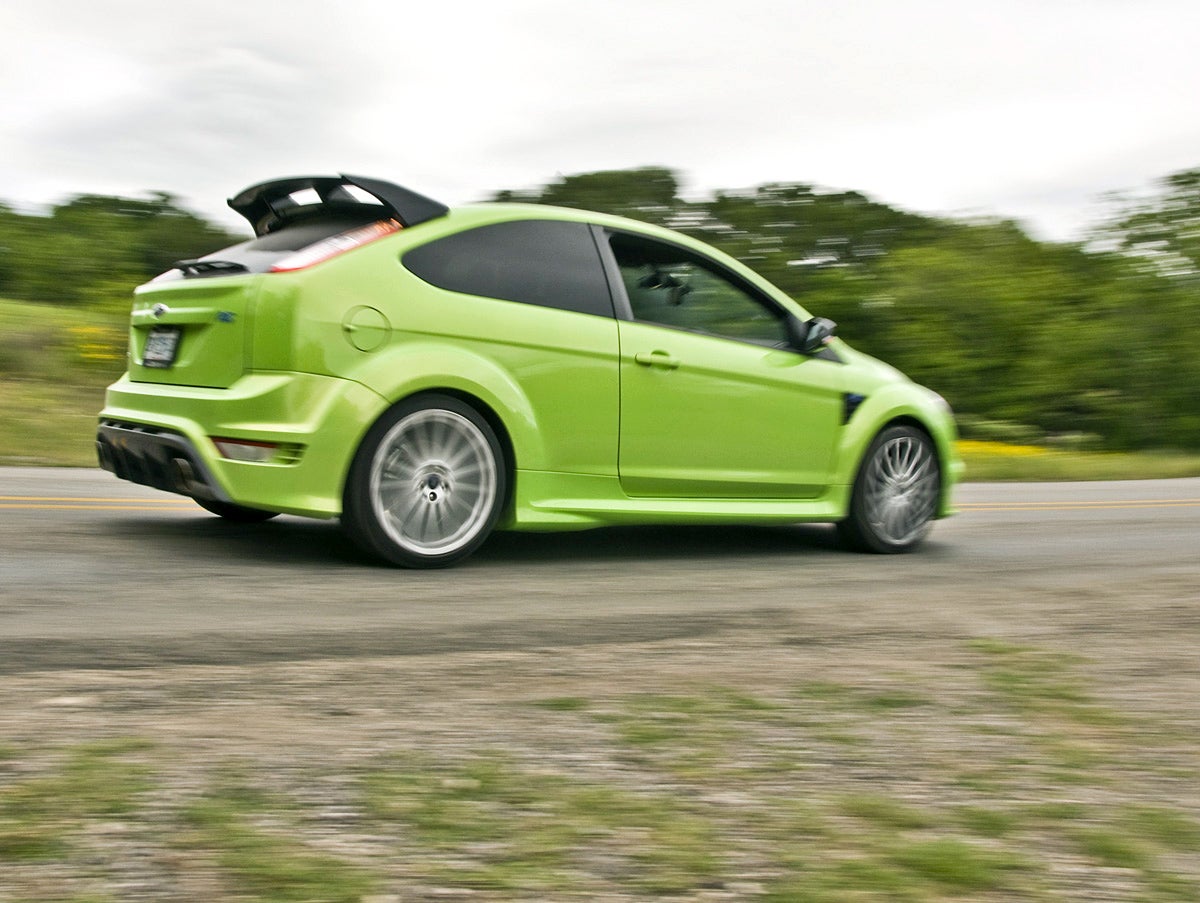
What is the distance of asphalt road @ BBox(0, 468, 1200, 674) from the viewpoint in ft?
14.6

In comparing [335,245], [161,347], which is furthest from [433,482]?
[161,347]

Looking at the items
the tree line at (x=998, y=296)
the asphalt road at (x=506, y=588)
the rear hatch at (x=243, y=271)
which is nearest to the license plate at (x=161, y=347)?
the rear hatch at (x=243, y=271)

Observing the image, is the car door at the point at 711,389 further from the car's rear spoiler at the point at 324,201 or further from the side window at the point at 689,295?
the car's rear spoiler at the point at 324,201

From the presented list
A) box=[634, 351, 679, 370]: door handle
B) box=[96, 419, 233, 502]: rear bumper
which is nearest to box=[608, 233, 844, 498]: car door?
box=[634, 351, 679, 370]: door handle

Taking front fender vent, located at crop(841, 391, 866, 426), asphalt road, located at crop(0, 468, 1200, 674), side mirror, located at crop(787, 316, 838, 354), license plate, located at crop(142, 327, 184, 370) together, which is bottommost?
asphalt road, located at crop(0, 468, 1200, 674)

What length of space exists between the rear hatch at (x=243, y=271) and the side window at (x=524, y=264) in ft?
0.62

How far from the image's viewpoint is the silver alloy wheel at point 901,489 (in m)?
7.09

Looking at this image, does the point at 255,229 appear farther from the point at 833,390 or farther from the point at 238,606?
the point at 833,390

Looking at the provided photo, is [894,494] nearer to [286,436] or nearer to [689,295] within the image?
[689,295]

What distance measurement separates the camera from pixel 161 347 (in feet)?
19.6

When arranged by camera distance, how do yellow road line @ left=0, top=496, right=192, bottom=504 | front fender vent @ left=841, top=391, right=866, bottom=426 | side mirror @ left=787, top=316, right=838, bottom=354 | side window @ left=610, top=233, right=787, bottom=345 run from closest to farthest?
1. side window @ left=610, top=233, right=787, bottom=345
2. side mirror @ left=787, top=316, right=838, bottom=354
3. front fender vent @ left=841, top=391, right=866, bottom=426
4. yellow road line @ left=0, top=496, right=192, bottom=504

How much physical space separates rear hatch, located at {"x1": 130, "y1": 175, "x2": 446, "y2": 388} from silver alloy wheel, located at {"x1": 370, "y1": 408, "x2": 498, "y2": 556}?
0.71 m

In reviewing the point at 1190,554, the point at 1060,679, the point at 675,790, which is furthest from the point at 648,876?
the point at 1190,554

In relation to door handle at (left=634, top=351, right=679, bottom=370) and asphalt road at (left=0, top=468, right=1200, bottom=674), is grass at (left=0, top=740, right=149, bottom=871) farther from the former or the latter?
door handle at (left=634, top=351, right=679, bottom=370)
